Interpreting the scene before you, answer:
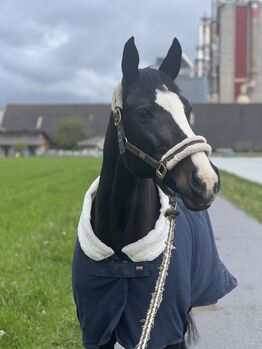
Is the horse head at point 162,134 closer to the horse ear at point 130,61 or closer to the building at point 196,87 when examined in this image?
the horse ear at point 130,61

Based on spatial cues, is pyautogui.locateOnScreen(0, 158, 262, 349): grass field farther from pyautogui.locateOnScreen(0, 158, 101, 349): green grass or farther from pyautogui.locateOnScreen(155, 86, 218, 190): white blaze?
pyautogui.locateOnScreen(155, 86, 218, 190): white blaze

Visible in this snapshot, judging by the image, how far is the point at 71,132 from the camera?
320 feet

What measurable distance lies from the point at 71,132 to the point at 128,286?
95.3m

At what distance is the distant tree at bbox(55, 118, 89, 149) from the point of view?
96875 mm

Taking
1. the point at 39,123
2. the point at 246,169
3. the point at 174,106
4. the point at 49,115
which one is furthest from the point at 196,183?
the point at 49,115

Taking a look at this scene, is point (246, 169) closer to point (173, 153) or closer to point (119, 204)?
point (119, 204)

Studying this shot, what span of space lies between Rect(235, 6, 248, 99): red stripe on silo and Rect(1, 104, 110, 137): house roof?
25.3 meters

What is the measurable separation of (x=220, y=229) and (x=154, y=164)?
7.28 m

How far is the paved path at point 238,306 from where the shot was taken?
15.1ft

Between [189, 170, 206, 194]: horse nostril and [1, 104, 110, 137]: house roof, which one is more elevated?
[189, 170, 206, 194]: horse nostril

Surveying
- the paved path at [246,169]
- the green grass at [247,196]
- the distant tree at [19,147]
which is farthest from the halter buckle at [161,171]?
the distant tree at [19,147]

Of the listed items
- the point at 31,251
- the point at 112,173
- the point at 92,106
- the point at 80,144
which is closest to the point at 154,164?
the point at 112,173

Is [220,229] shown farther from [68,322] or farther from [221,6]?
[221,6]

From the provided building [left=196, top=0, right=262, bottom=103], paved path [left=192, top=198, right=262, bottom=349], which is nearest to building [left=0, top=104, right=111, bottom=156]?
building [left=196, top=0, right=262, bottom=103]
